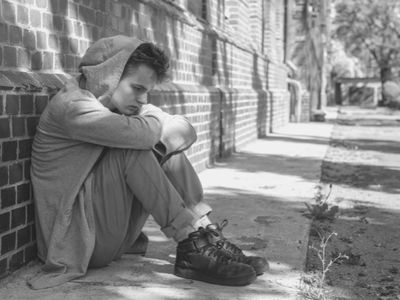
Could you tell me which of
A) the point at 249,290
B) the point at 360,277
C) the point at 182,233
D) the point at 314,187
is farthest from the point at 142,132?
the point at 314,187

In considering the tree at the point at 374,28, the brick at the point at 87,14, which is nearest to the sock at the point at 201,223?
the brick at the point at 87,14

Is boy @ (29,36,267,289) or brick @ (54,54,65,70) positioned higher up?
brick @ (54,54,65,70)

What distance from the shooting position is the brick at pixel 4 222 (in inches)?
115

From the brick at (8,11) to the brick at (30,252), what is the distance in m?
1.14

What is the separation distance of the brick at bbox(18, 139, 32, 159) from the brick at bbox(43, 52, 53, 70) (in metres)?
0.50

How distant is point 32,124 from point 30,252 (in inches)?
25.9

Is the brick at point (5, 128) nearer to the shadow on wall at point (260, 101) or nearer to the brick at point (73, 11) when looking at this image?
the brick at point (73, 11)

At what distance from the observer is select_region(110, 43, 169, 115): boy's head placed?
9.86 ft

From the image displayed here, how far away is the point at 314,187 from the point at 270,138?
245 inches

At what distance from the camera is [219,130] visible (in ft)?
27.0

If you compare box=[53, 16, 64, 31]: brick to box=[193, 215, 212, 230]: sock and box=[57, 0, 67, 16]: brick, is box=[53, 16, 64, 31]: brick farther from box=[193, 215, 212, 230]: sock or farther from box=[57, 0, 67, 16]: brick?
box=[193, 215, 212, 230]: sock

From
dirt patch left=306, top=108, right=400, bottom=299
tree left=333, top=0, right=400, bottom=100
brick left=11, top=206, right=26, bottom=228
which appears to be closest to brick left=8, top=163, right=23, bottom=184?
brick left=11, top=206, right=26, bottom=228

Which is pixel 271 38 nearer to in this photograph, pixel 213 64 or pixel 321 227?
pixel 213 64

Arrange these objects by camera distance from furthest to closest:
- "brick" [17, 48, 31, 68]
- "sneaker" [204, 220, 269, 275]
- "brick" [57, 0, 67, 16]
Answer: "brick" [57, 0, 67, 16] < "brick" [17, 48, 31, 68] < "sneaker" [204, 220, 269, 275]
